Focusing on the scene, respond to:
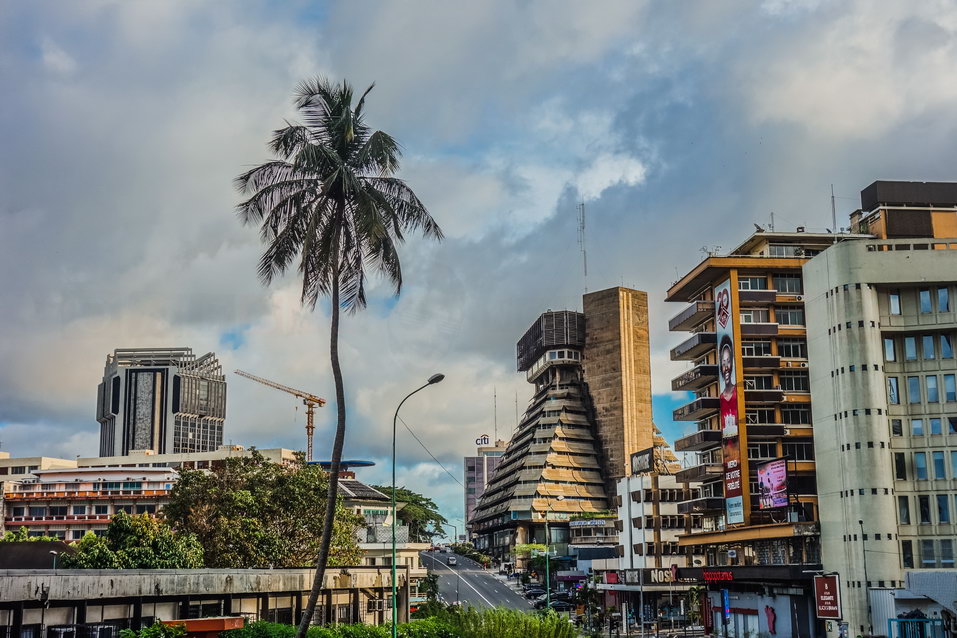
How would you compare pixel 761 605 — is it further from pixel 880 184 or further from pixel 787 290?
pixel 880 184

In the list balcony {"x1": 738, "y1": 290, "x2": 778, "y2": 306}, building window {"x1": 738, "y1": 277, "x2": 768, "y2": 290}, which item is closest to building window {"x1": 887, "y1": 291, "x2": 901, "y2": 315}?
balcony {"x1": 738, "y1": 290, "x2": 778, "y2": 306}

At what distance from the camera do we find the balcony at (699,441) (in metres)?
96.8

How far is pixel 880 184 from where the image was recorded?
9000cm

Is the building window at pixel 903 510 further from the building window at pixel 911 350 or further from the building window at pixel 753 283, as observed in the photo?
the building window at pixel 753 283

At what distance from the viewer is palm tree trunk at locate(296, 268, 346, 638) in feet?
125

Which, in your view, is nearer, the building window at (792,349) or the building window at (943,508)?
the building window at (943,508)

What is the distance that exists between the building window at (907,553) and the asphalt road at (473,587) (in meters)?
38.9

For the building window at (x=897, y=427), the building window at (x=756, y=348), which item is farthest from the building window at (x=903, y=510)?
the building window at (x=756, y=348)

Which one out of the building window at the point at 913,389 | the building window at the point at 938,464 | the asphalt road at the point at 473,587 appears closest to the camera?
→ the building window at the point at 938,464

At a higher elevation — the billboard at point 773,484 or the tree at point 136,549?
the billboard at point 773,484

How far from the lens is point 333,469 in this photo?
39.2m

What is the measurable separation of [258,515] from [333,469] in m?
42.5

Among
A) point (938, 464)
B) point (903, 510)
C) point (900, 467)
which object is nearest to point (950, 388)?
point (938, 464)

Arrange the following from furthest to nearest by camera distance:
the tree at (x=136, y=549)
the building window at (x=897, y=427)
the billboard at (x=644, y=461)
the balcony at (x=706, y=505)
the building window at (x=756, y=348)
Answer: the billboard at (x=644, y=461), the balcony at (x=706, y=505), the building window at (x=756, y=348), the building window at (x=897, y=427), the tree at (x=136, y=549)
